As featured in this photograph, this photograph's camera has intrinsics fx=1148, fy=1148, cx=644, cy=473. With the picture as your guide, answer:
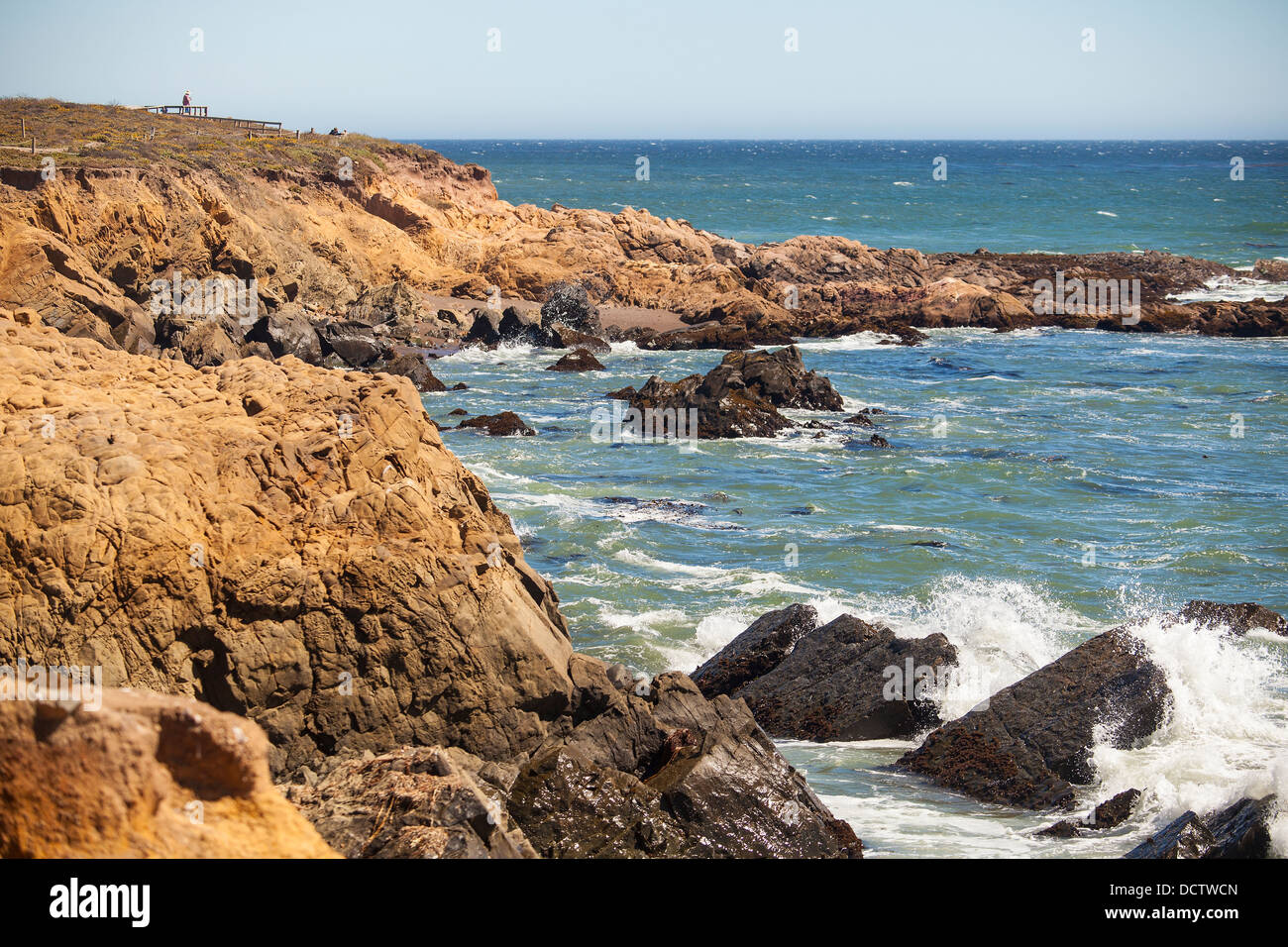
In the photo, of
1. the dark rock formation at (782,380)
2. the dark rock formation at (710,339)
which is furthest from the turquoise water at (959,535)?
the dark rock formation at (710,339)

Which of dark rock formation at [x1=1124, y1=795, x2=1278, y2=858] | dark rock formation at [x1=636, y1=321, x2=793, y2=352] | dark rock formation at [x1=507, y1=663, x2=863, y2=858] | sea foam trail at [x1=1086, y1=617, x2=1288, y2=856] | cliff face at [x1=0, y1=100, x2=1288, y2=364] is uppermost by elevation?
cliff face at [x1=0, y1=100, x2=1288, y2=364]

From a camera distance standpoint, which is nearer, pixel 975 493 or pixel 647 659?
pixel 647 659

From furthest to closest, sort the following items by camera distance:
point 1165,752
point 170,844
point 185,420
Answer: point 1165,752
point 185,420
point 170,844

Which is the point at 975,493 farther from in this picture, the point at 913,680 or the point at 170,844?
the point at 170,844

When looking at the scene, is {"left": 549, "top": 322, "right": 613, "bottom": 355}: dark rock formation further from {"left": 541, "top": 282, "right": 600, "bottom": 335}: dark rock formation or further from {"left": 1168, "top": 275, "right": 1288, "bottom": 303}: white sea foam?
{"left": 1168, "top": 275, "right": 1288, "bottom": 303}: white sea foam

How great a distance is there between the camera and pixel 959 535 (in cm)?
2044

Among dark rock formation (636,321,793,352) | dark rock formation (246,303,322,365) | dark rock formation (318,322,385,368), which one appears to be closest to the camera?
dark rock formation (246,303,322,365)

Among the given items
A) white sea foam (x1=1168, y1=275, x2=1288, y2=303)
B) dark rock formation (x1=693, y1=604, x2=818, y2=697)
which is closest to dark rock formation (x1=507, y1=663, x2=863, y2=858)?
dark rock formation (x1=693, y1=604, x2=818, y2=697)

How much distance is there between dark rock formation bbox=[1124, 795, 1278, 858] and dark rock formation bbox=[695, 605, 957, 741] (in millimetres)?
3596

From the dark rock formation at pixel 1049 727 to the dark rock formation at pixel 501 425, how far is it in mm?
17843

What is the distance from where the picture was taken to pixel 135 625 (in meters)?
8.84

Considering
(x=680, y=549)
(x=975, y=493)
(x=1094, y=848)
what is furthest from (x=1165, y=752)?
(x=975, y=493)

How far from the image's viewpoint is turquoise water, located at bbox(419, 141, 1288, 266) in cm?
7656

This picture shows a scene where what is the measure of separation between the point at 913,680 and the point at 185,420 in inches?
304
